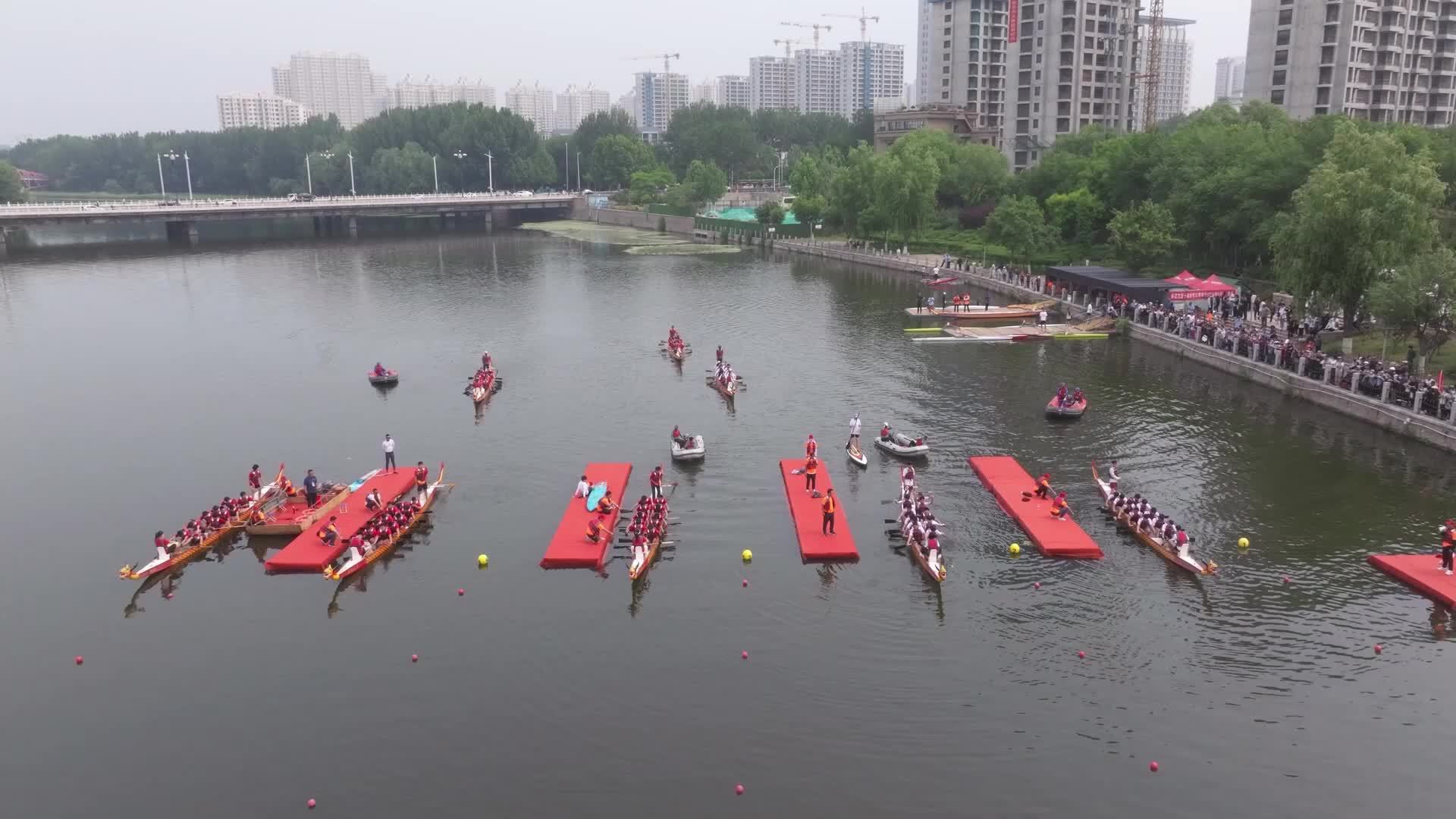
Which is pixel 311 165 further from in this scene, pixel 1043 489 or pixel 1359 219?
pixel 1043 489

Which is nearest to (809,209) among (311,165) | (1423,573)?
(1423,573)

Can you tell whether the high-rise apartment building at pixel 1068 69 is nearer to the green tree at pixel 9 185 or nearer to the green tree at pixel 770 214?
the green tree at pixel 770 214

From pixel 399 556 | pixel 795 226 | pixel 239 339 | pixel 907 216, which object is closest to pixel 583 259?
pixel 795 226

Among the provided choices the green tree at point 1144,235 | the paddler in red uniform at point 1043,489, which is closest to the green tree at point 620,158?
the green tree at point 1144,235

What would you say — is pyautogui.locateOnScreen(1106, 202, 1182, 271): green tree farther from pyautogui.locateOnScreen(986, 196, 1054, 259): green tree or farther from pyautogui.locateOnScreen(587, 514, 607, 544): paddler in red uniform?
pyautogui.locateOnScreen(587, 514, 607, 544): paddler in red uniform

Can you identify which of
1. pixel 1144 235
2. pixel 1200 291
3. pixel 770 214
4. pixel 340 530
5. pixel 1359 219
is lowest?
pixel 340 530

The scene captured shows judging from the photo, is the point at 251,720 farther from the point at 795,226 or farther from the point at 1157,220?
the point at 795,226

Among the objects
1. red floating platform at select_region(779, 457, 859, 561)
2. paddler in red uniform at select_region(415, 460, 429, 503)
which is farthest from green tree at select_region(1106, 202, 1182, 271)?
paddler in red uniform at select_region(415, 460, 429, 503)
